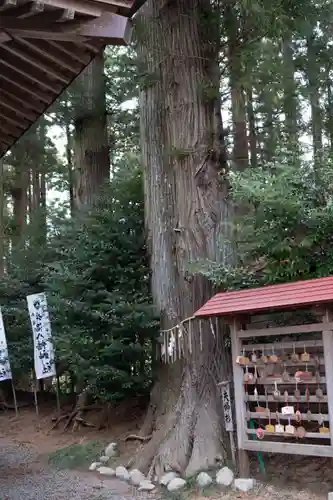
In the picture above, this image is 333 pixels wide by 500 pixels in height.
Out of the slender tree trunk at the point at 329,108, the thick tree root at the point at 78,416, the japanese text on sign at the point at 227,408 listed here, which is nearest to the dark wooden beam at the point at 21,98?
the japanese text on sign at the point at 227,408

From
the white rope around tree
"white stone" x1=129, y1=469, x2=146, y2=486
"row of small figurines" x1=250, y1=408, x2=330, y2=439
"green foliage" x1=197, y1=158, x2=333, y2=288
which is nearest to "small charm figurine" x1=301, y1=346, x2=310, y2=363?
"row of small figurines" x1=250, y1=408, x2=330, y2=439

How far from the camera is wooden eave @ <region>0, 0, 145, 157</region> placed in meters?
3.07

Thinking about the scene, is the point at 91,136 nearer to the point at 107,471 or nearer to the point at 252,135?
the point at 252,135

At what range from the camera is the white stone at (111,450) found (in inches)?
263

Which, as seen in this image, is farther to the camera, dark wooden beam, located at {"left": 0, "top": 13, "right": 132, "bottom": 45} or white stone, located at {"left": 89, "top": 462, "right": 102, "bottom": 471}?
white stone, located at {"left": 89, "top": 462, "right": 102, "bottom": 471}

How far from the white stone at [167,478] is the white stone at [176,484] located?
0.26 feet

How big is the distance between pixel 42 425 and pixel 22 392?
2361 millimetres

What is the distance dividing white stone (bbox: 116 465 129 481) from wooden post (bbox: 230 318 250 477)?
1441 mm

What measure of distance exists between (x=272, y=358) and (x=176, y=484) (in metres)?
1.68

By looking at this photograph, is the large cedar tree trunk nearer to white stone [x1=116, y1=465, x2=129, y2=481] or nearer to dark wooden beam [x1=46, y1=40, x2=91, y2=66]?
white stone [x1=116, y1=465, x2=129, y2=481]

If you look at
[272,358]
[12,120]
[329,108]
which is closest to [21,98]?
[12,120]

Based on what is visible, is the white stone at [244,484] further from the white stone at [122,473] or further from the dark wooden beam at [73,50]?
the dark wooden beam at [73,50]

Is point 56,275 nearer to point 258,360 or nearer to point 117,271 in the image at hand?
point 117,271

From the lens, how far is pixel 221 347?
616 centimetres
